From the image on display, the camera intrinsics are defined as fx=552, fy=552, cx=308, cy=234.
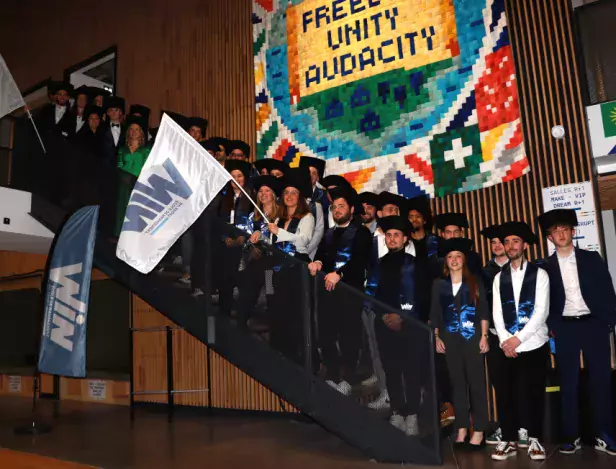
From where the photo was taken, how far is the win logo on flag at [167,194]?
4.38 meters

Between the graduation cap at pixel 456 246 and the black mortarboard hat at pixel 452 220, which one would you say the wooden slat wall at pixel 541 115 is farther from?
the graduation cap at pixel 456 246

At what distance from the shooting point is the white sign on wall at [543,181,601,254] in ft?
16.2

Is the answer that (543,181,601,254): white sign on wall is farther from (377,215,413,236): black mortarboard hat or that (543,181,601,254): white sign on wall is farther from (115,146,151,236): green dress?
(115,146,151,236): green dress

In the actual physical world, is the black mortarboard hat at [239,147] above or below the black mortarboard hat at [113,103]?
below

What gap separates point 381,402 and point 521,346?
1.09m

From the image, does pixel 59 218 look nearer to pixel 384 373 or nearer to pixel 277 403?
pixel 277 403

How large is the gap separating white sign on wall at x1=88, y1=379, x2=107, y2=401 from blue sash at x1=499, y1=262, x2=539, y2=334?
6.67 meters

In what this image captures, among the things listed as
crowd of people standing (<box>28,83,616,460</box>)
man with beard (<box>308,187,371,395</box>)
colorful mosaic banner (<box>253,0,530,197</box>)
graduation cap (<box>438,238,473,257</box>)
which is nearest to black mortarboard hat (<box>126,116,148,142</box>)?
colorful mosaic banner (<box>253,0,530,197</box>)

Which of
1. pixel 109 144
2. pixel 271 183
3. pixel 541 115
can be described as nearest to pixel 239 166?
pixel 271 183

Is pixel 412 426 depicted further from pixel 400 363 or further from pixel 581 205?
pixel 581 205

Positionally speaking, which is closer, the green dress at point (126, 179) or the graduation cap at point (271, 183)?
the graduation cap at point (271, 183)

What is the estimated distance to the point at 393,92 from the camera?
247 inches

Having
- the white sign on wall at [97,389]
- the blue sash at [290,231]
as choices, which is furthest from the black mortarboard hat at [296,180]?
the white sign on wall at [97,389]

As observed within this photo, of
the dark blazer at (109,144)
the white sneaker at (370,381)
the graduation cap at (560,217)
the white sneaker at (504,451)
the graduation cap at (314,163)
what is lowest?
the white sneaker at (504,451)
